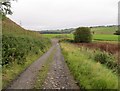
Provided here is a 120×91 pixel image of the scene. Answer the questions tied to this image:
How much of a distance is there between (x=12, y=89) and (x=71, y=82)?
9.58 feet

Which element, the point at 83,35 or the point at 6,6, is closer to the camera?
the point at 6,6

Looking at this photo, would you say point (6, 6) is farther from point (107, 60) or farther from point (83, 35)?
point (83, 35)

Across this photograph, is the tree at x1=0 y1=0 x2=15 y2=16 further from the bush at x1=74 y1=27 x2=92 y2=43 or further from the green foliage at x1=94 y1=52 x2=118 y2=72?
the bush at x1=74 y1=27 x2=92 y2=43

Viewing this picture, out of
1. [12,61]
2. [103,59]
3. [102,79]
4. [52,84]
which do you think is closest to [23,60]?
[12,61]

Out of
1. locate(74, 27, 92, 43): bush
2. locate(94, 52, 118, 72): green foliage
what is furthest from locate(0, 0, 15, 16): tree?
locate(74, 27, 92, 43): bush

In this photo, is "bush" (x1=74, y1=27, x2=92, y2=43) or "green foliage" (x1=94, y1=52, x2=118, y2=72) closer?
"green foliage" (x1=94, y1=52, x2=118, y2=72)

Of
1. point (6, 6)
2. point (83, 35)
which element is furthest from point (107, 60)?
point (83, 35)

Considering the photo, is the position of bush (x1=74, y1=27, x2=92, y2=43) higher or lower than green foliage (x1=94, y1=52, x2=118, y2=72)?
higher

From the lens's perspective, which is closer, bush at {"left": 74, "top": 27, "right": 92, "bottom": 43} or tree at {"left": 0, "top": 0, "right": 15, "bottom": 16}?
tree at {"left": 0, "top": 0, "right": 15, "bottom": 16}

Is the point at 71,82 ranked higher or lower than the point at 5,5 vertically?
lower

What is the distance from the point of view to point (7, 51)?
65.4 feet

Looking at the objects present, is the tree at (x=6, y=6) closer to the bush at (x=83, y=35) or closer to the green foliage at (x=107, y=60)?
the green foliage at (x=107, y=60)

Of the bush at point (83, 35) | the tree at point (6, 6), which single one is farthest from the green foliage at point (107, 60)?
the bush at point (83, 35)

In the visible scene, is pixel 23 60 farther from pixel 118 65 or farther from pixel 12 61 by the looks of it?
pixel 118 65
